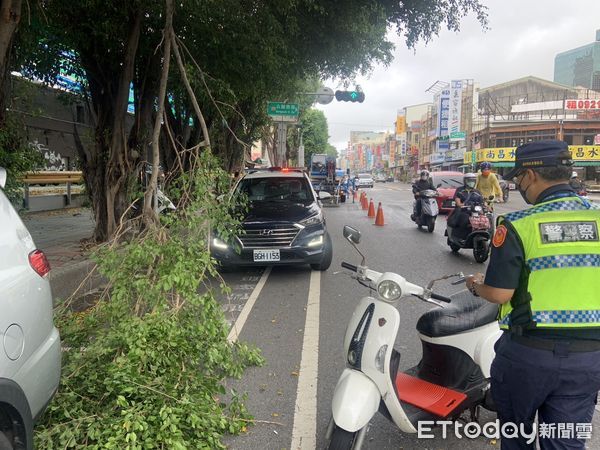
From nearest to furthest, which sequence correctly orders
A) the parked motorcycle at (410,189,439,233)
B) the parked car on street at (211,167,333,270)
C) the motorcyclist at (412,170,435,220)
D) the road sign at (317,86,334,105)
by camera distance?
the parked car on street at (211,167,333,270) → the parked motorcycle at (410,189,439,233) → the motorcyclist at (412,170,435,220) → the road sign at (317,86,334,105)

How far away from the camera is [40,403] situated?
2.41 meters

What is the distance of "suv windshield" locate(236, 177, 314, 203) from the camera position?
862 centimetres

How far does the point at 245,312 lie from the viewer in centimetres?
591

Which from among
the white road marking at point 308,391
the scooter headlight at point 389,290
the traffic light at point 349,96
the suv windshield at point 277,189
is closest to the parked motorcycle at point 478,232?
the suv windshield at point 277,189

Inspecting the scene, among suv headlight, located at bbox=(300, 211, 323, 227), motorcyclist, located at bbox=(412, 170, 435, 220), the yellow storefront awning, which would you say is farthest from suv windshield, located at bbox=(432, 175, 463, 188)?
the yellow storefront awning

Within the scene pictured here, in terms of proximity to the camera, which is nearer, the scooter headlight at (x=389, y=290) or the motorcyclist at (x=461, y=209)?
the scooter headlight at (x=389, y=290)

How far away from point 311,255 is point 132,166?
4.24 meters

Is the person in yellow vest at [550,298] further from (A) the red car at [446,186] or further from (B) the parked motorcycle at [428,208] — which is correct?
(A) the red car at [446,186]

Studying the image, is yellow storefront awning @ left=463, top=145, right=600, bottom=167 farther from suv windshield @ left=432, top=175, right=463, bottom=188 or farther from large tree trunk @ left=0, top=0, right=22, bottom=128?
large tree trunk @ left=0, top=0, right=22, bottom=128

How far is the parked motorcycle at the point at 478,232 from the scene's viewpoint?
28.5 feet

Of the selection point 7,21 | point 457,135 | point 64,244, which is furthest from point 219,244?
point 457,135

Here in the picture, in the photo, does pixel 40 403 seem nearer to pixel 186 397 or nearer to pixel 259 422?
pixel 186 397

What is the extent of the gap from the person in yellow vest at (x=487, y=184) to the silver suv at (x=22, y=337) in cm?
871

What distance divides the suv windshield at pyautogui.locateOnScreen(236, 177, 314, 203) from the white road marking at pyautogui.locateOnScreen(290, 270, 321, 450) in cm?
307
